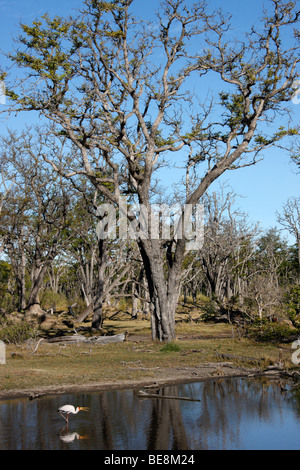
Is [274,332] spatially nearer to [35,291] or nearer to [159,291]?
[159,291]

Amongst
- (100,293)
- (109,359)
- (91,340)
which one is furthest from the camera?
(100,293)

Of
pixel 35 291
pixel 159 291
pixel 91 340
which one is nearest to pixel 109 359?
pixel 159 291

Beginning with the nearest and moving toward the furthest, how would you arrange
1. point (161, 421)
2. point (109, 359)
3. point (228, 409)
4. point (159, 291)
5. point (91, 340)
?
point (161, 421)
point (228, 409)
point (109, 359)
point (159, 291)
point (91, 340)

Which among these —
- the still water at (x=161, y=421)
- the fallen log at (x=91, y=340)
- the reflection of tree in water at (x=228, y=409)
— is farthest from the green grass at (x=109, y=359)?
the reflection of tree in water at (x=228, y=409)

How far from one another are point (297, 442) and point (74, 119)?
1694 centimetres

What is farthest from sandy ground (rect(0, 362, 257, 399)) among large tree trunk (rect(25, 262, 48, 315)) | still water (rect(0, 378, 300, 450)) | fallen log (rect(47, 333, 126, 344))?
large tree trunk (rect(25, 262, 48, 315))

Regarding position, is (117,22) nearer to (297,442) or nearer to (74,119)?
(74,119)

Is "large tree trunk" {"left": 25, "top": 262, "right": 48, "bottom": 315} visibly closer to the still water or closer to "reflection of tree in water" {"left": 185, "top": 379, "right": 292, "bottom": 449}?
"reflection of tree in water" {"left": 185, "top": 379, "right": 292, "bottom": 449}

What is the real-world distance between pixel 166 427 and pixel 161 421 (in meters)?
0.48

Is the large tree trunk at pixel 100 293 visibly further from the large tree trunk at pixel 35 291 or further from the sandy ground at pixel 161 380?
the sandy ground at pixel 161 380

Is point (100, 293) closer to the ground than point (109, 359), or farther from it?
farther from it

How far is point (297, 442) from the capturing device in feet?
27.1

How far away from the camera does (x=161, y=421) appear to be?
31.5ft
